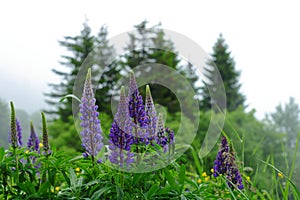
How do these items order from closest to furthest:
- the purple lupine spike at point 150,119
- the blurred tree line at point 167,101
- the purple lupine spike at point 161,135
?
the purple lupine spike at point 150,119, the purple lupine spike at point 161,135, the blurred tree line at point 167,101

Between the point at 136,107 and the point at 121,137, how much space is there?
0.18 meters

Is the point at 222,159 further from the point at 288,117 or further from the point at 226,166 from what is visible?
the point at 288,117

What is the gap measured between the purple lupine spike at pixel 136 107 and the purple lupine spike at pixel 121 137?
0.05 meters

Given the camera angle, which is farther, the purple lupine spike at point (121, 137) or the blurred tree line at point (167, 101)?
the blurred tree line at point (167, 101)

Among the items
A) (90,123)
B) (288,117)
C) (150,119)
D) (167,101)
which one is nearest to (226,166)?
(150,119)

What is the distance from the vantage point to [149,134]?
213cm

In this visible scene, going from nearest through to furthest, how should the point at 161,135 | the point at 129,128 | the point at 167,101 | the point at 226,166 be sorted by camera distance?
the point at 129,128 → the point at 161,135 → the point at 226,166 → the point at 167,101

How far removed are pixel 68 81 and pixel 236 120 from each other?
36.2 ft

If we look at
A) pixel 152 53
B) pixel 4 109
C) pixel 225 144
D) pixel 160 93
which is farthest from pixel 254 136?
pixel 4 109

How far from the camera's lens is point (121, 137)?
1.99m

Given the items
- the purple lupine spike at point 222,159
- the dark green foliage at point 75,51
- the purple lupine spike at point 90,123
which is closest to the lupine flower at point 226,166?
the purple lupine spike at point 222,159

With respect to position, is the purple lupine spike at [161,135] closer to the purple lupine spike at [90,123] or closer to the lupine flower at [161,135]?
the lupine flower at [161,135]

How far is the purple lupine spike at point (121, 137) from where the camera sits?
1972 mm

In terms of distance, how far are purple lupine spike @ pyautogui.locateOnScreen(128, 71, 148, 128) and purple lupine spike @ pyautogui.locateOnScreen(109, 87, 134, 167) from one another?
0.17 feet
